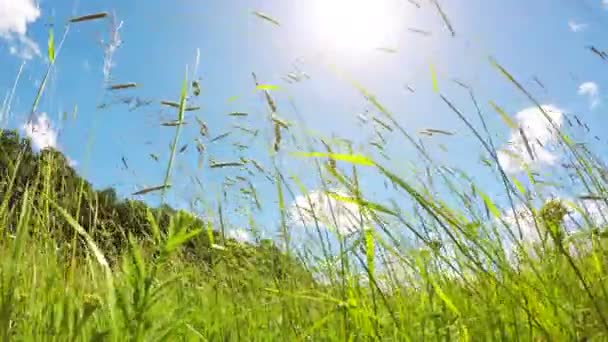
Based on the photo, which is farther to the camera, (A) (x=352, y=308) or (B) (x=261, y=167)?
(B) (x=261, y=167)

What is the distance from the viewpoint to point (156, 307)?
2.69 ft

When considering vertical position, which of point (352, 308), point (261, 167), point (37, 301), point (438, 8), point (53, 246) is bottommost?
point (352, 308)

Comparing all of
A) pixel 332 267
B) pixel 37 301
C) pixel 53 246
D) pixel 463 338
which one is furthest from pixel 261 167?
pixel 463 338

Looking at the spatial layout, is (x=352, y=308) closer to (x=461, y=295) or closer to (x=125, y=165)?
(x=461, y=295)

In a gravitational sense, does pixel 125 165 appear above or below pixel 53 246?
above

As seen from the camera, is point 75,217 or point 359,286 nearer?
point 359,286

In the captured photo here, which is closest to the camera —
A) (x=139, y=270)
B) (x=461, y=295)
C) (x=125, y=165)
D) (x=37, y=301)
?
(x=139, y=270)

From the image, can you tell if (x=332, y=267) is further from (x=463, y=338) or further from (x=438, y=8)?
(x=438, y=8)

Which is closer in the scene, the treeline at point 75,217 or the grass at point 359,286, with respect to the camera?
the grass at point 359,286

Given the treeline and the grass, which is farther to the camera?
the treeline

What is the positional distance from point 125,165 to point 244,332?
1293 mm

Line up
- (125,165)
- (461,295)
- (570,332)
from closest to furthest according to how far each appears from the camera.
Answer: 1. (570,332)
2. (461,295)
3. (125,165)

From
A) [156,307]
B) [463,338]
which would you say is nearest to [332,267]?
[463,338]

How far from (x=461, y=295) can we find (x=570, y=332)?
67 cm
